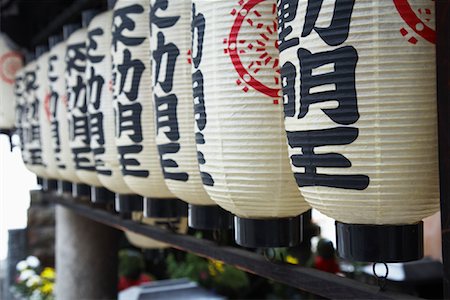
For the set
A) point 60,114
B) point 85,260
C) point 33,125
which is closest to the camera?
point 60,114

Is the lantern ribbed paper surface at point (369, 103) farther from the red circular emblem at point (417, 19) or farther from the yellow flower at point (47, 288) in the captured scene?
the yellow flower at point (47, 288)

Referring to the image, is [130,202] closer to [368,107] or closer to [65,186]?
A: [65,186]

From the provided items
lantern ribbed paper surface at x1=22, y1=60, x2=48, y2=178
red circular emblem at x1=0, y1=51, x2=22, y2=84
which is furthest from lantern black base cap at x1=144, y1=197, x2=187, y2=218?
red circular emblem at x1=0, y1=51, x2=22, y2=84

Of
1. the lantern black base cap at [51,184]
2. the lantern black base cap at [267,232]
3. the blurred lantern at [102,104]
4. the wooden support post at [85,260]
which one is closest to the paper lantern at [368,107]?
the lantern black base cap at [267,232]

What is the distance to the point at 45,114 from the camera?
296 centimetres

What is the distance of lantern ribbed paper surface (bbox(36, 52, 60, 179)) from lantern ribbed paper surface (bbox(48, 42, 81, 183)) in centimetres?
17

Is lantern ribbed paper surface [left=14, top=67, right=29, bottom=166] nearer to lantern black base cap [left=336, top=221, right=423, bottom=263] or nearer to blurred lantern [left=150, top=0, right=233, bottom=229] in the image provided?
blurred lantern [left=150, top=0, right=233, bottom=229]

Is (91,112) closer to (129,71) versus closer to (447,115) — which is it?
(129,71)

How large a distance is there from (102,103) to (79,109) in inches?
13.2

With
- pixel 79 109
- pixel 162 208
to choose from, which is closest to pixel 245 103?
pixel 162 208

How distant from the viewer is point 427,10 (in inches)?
35.5

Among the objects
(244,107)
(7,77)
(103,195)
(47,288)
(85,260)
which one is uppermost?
(7,77)

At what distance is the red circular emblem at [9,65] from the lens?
12.6 feet

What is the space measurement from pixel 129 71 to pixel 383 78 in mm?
999
